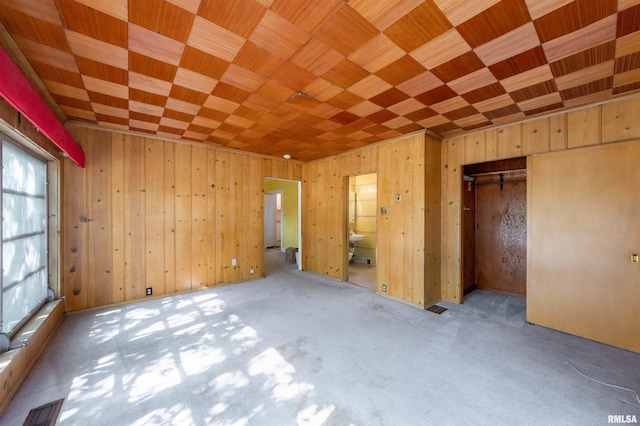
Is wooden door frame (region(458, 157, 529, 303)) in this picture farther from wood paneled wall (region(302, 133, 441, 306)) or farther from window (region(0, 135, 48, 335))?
window (region(0, 135, 48, 335))

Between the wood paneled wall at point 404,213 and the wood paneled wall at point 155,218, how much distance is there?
1.84 meters

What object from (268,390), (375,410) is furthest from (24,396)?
(375,410)

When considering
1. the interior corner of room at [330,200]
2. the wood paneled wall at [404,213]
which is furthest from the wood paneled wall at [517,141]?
Result: the wood paneled wall at [404,213]

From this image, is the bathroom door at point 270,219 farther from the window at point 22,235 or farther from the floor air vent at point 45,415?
the floor air vent at point 45,415

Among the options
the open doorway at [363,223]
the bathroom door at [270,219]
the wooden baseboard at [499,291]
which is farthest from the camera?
the bathroom door at [270,219]

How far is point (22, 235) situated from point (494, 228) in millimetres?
6307

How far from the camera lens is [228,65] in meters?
2.06

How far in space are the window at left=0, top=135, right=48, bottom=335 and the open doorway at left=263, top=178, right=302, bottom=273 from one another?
15.2 ft

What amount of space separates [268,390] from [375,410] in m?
0.80

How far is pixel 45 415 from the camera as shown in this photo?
164 centimetres

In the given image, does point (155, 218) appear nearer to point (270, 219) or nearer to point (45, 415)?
point (45, 415)

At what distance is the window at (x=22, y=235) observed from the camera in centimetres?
207

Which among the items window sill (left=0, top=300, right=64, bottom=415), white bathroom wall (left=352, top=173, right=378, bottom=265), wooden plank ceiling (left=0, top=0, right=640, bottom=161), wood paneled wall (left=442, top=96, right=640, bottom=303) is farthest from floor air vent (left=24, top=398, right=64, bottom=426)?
white bathroom wall (left=352, top=173, right=378, bottom=265)

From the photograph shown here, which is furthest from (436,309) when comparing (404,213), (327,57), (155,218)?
(155,218)
